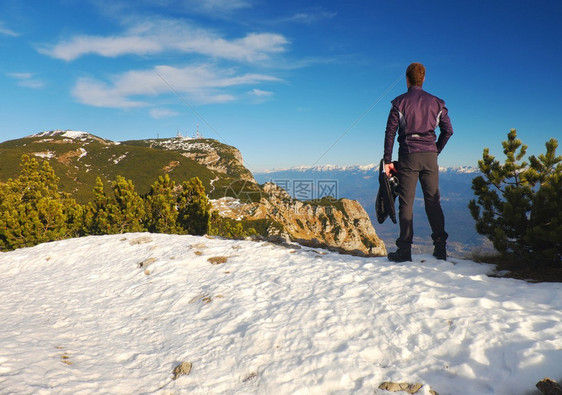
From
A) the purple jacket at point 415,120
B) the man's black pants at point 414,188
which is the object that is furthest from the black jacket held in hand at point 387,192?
the purple jacket at point 415,120

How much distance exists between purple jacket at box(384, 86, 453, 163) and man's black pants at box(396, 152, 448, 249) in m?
0.23

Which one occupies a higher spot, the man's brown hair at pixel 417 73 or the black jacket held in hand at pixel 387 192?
the man's brown hair at pixel 417 73

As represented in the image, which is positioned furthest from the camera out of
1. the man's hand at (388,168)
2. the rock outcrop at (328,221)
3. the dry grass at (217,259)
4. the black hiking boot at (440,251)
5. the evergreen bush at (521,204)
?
the rock outcrop at (328,221)

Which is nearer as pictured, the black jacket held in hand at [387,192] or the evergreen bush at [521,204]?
the evergreen bush at [521,204]

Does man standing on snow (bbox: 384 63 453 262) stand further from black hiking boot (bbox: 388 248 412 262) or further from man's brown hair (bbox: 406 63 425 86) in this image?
black hiking boot (bbox: 388 248 412 262)

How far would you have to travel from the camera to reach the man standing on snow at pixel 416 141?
662 cm

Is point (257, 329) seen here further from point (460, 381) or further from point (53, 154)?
point (53, 154)

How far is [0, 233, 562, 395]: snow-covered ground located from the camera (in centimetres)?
350

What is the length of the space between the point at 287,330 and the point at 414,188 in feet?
15.1

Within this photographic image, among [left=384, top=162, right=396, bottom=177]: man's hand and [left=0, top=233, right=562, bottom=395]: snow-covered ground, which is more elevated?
[left=384, top=162, right=396, bottom=177]: man's hand

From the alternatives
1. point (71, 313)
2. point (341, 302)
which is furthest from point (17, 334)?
point (341, 302)

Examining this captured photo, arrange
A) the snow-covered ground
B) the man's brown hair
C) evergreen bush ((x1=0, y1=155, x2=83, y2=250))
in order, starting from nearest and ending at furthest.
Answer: the snow-covered ground → the man's brown hair → evergreen bush ((x1=0, y1=155, x2=83, y2=250))

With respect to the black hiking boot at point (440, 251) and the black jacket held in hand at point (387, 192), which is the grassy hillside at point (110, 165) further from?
the black hiking boot at point (440, 251)

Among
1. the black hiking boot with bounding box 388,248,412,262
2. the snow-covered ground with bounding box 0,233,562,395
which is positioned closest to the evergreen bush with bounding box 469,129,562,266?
the snow-covered ground with bounding box 0,233,562,395
